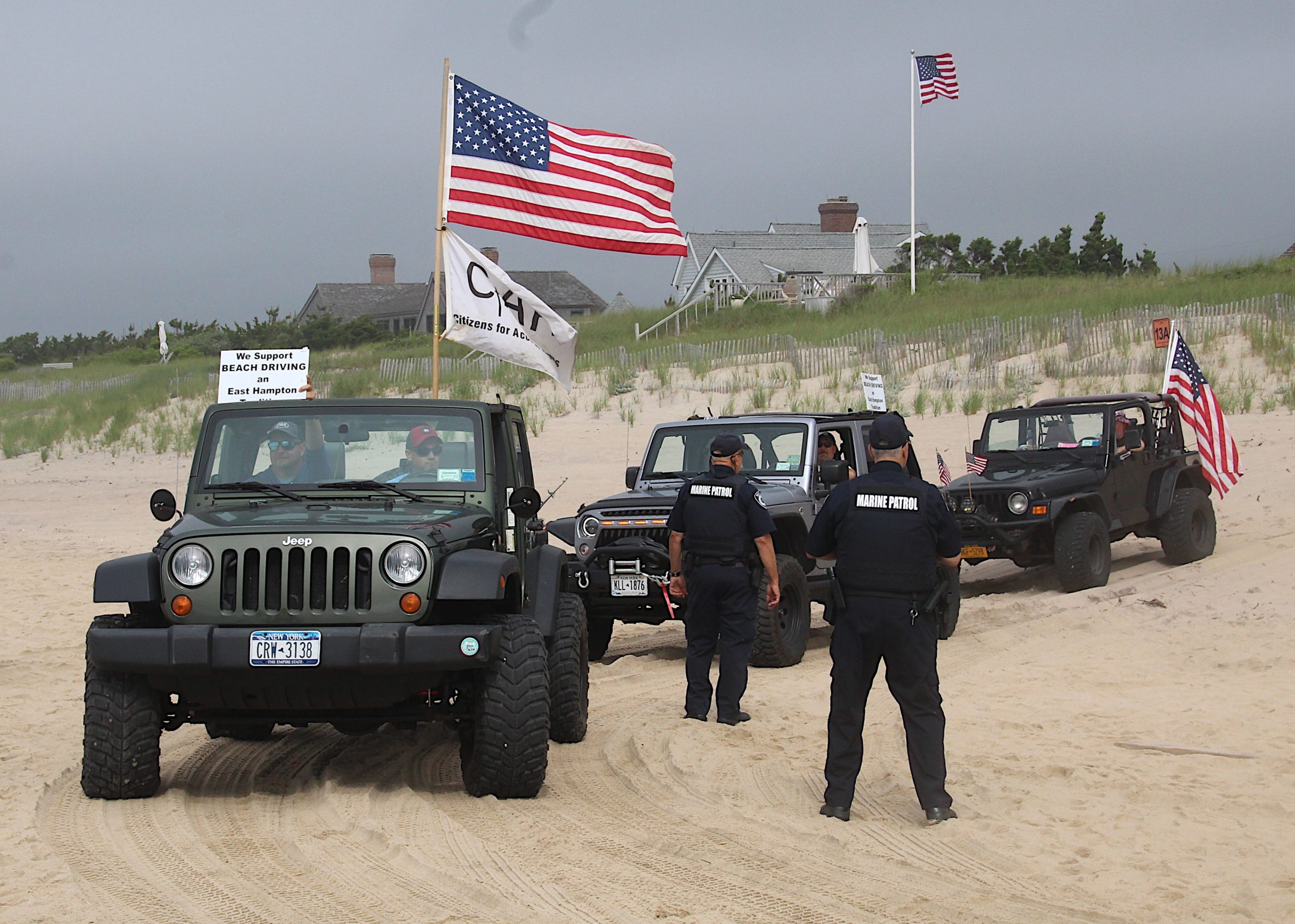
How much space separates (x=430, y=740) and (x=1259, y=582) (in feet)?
27.3

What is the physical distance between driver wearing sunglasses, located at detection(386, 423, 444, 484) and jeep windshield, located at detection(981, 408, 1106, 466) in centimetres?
832

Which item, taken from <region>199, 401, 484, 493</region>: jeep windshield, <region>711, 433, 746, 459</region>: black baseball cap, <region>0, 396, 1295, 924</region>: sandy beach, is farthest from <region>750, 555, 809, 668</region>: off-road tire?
<region>199, 401, 484, 493</region>: jeep windshield

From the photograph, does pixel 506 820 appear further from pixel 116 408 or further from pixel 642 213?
pixel 116 408

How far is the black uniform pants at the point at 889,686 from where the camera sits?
225 inches

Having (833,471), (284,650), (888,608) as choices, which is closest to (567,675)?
(284,650)

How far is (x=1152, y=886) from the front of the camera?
4.87 m

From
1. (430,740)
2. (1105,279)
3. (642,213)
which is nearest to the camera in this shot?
(430,740)

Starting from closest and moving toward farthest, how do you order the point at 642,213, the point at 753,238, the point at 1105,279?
the point at 642,213 < the point at 1105,279 < the point at 753,238

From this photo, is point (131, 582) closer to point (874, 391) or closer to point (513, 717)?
point (513, 717)

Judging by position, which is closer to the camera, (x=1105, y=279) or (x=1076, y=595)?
(x=1076, y=595)

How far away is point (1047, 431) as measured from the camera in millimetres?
13750

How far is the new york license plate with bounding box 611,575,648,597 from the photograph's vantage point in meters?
9.41

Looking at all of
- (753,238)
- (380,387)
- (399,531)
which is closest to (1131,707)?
(399,531)

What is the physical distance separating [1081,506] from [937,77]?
27.7m
